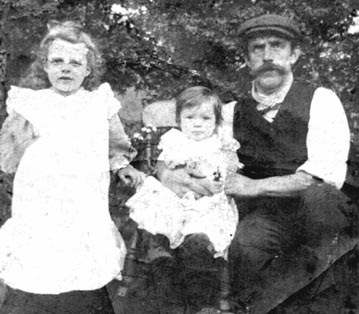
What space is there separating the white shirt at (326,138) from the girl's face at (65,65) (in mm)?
884

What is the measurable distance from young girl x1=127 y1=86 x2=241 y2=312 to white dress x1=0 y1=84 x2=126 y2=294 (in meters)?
0.26

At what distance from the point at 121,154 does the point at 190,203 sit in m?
0.49

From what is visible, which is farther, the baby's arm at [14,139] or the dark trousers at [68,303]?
the baby's arm at [14,139]

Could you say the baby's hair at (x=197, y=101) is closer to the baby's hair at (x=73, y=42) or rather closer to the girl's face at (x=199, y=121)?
the girl's face at (x=199, y=121)

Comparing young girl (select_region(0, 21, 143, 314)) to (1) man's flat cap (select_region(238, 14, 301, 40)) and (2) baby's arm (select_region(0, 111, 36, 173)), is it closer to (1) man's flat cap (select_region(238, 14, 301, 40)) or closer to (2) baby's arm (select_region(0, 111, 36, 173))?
(2) baby's arm (select_region(0, 111, 36, 173))

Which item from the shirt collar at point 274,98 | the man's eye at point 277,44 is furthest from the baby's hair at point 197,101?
the man's eye at point 277,44

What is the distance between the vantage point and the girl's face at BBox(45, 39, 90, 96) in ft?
15.1

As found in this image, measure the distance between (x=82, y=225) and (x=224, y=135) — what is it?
958mm

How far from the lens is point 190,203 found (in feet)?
14.9

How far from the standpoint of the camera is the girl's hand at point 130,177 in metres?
4.57

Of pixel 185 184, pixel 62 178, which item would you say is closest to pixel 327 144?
pixel 185 184

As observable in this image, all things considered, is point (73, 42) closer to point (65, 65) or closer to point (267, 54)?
point (65, 65)

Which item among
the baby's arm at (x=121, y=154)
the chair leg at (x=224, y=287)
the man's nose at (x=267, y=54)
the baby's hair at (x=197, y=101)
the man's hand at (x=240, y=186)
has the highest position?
the man's nose at (x=267, y=54)

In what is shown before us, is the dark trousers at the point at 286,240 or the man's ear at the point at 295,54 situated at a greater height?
the man's ear at the point at 295,54
